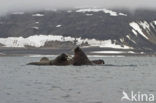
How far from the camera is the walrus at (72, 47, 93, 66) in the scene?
91.7 meters

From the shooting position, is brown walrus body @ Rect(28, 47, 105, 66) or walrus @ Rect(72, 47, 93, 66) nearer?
walrus @ Rect(72, 47, 93, 66)

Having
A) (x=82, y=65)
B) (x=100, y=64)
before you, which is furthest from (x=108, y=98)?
(x=100, y=64)

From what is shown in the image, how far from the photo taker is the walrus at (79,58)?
301ft

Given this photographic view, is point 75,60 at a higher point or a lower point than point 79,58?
lower

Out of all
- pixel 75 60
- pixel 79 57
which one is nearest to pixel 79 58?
pixel 79 57

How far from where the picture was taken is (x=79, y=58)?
3706 inches

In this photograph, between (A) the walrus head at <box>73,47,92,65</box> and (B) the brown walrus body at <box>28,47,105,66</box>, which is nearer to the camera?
(A) the walrus head at <box>73,47,92,65</box>

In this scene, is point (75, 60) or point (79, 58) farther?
point (75, 60)

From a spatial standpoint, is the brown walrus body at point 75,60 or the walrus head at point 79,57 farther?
the brown walrus body at point 75,60

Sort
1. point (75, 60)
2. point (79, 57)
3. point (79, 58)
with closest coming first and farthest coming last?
1. point (79, 57)
2. point (79, 58)
3. point (75, 60)

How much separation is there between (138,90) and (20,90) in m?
11.1

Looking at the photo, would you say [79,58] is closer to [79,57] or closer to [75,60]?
[79,57]

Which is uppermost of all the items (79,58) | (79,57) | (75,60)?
(79,57)

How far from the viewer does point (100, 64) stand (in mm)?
105500
